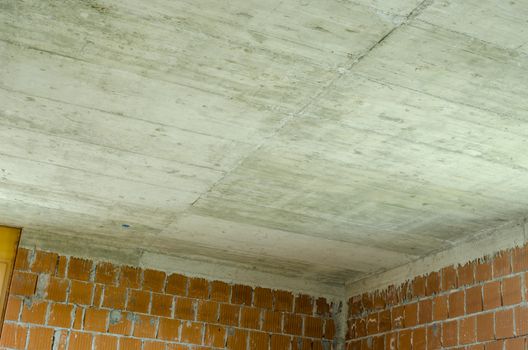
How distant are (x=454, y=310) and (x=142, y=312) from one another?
2461mm

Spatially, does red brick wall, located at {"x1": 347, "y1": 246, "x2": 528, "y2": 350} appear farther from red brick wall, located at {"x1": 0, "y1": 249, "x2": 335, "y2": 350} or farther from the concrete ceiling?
red brick wall, located at {"x1": 0, "y1": 249, "x2": 335, "y2": 350}

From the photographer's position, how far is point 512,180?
A: 361 centimetres

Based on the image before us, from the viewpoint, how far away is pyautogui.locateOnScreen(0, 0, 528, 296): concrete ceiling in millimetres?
2420

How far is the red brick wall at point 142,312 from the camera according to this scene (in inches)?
204

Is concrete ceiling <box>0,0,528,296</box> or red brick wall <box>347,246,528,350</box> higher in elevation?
concrete ceiling <box>0,0,528,296</box>

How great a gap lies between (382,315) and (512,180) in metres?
2.31

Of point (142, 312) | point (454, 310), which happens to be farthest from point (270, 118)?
point (142, 312)

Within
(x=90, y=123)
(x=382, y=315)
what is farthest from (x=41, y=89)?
(x=382, y=315)

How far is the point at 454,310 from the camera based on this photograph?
187 inches

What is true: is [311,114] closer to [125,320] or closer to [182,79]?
[182,79]

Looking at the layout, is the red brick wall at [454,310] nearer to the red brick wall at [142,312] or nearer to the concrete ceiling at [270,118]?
the concrete ceiling at [270,118]

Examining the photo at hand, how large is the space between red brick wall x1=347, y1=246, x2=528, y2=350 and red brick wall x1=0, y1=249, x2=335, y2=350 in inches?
23.7

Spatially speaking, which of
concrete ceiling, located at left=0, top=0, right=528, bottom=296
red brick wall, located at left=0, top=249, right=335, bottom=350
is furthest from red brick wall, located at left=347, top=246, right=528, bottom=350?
red brick wall, located at left=0, top=249, right=335, bottom=350

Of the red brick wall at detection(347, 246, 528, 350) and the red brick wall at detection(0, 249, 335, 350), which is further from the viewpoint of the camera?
the red brick wall at detection(0, 249, 335, 350)
